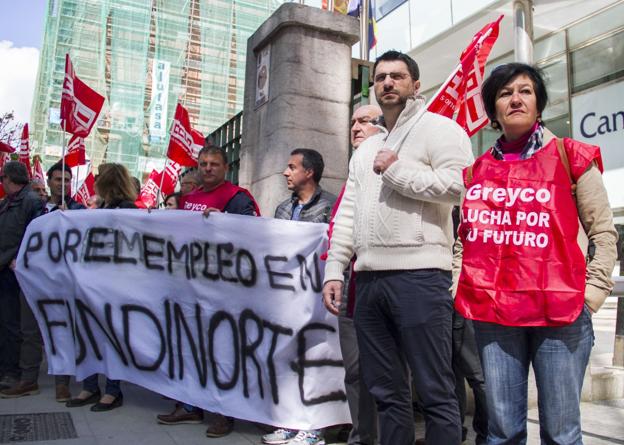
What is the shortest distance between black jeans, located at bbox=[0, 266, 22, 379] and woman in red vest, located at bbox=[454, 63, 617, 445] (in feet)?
13.0

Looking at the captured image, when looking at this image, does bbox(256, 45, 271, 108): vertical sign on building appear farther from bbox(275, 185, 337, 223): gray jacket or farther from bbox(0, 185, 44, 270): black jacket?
bbox(0, 185, 44, 270): black jacket

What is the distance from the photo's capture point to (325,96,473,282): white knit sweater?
2.42m

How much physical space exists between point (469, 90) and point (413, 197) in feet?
8.27

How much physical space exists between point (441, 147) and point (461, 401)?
1.76 m

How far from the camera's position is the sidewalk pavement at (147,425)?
11.7 feet

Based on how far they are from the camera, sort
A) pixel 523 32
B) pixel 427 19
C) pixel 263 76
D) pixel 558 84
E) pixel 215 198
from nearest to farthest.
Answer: pixel 215 198
pixel 523 32
pixel 263 76
pixel 558 84
pixel 427 19

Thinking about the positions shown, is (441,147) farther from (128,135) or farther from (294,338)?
(128,135)

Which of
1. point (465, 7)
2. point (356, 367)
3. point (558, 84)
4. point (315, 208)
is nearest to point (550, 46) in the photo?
point (558, 84)

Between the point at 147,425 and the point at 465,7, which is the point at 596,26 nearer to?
the point at 465,7

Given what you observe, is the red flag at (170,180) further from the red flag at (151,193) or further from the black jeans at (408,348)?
the black jeans at (408,348)

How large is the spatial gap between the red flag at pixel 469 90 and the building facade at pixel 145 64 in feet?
101

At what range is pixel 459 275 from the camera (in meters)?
2.25

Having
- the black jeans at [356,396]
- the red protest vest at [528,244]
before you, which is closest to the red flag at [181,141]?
the black jeans at [356,396]

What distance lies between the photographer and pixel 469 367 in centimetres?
350
